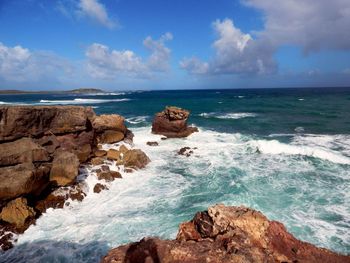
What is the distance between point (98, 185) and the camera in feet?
54.1

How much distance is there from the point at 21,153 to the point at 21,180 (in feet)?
9.74

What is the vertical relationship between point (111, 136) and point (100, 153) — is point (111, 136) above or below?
above

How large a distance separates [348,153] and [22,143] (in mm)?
23651

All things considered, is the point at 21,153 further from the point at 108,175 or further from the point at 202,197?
the point at 202,197

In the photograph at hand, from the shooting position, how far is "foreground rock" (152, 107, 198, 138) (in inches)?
1192

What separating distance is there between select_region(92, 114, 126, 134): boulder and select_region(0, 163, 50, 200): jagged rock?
10.4 metres

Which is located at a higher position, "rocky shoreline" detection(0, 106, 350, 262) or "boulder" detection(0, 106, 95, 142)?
"boulder" detection(0, 106, 95, 142)

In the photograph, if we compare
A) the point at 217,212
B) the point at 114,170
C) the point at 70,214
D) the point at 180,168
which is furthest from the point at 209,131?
the point at 217,212

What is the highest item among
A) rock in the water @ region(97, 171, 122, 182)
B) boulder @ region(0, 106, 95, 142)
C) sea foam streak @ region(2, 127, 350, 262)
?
boulder @ region(0, 106, 95, 142)

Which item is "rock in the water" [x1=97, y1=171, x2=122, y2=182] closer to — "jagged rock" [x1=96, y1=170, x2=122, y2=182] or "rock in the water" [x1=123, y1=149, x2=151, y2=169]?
"jagged rock" [x1=96, y1=170, x2=122, y2=182]

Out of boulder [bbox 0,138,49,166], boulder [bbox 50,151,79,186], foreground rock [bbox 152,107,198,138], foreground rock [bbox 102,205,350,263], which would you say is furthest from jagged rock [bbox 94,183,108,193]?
foreground rock [bbox 152,107,198,138]

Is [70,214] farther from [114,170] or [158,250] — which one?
[158,250]

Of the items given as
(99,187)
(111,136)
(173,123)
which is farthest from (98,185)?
(173,123)

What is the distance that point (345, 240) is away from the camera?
419 inches
